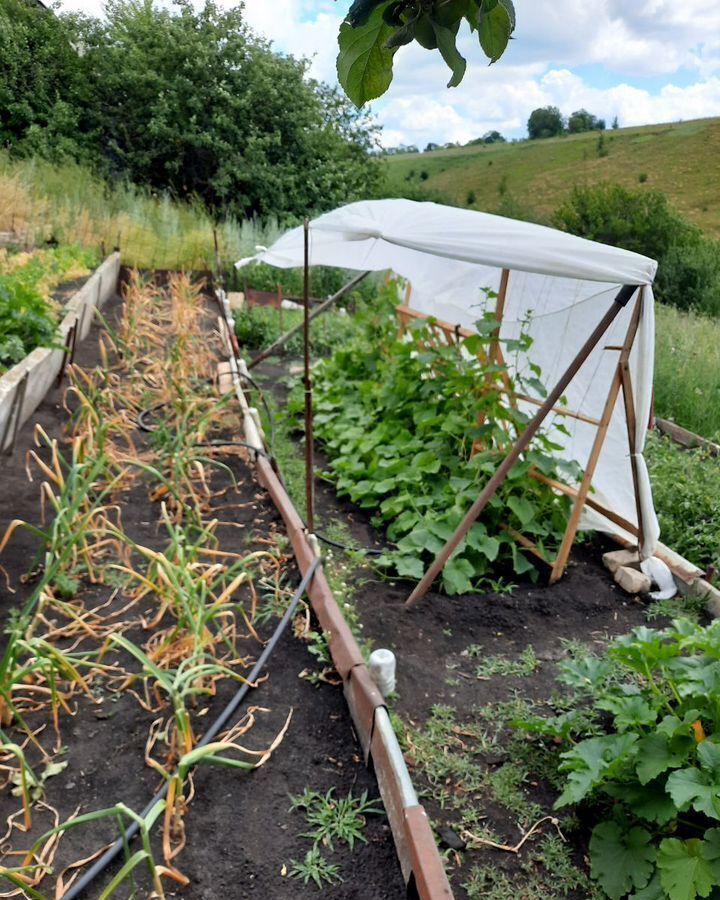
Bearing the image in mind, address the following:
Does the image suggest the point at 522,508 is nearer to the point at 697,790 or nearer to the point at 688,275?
the point at 697,790

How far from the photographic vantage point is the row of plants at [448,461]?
3.77m

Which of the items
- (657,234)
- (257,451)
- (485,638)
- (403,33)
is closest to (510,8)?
(403,33)

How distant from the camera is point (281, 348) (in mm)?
8250

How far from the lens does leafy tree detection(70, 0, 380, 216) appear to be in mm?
15523

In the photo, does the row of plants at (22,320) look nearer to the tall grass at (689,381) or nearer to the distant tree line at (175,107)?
the tall grass at (689,381)

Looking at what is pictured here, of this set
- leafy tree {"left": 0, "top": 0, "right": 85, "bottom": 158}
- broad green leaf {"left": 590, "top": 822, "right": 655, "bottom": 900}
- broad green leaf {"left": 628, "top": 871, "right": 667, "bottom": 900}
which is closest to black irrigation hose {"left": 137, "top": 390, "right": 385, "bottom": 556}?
broad green leaf {"left": 590, "top": 822, "right": 655, "bottom": 900}

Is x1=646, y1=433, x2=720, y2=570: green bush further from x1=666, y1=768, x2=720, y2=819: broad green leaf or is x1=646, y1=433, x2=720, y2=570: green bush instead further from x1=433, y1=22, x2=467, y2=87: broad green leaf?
x1=433, y1=22, x2=467, y2=87: broad green leaf

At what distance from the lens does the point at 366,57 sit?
0.95 meters

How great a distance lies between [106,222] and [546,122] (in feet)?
67.7

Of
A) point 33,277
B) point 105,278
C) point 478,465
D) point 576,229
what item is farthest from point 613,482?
point 576,229

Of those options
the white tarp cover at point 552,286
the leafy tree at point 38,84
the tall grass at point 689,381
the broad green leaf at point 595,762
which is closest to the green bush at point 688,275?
the tall grass at point 689,381

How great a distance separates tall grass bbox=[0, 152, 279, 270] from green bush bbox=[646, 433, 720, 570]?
7378mm

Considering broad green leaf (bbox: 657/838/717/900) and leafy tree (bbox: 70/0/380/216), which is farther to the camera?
leafy tree (bbox: 70/0/380/216)

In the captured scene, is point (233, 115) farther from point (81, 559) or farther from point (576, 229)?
point (81, 559)
